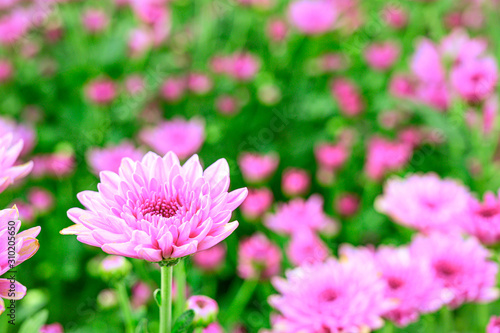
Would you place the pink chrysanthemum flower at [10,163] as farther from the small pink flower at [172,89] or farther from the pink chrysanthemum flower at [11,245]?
the small pink flower at [172,89]

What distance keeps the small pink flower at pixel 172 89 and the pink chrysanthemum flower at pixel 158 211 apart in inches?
35.1

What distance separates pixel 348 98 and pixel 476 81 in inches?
15.2

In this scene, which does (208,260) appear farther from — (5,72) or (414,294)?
(5,72)

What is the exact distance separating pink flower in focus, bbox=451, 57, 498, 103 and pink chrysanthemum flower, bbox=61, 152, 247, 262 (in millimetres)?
621

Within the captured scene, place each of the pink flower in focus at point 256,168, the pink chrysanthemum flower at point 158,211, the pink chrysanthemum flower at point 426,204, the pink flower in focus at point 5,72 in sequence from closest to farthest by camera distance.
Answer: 1. the pink chrysanthemum flower at point 158,211
2. the pink chrysanthemum flower at point 426,204
3. the pink flower in focus at point 256,168
4. the pink flower in focus at point 5,72

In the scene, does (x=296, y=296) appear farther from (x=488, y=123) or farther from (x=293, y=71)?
(x=293, y=71)

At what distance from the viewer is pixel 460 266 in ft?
1.90

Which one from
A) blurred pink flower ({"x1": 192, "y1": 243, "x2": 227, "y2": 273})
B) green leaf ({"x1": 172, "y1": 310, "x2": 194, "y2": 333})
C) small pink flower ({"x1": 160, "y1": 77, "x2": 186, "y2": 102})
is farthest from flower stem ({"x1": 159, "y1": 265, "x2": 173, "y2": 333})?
small pink flower ({"x1": 160, "y1": 77, "x2": 186, "y2": 102})

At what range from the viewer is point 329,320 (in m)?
0.50

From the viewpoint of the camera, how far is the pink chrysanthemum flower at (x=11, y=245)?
344 millimetres

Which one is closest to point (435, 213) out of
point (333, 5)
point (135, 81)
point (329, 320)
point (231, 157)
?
point (329, 320)

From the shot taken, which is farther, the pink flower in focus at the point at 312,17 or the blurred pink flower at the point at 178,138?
the pink flower in focus at the point at 312,17

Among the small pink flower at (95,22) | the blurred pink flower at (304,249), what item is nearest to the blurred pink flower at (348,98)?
the blurred pink flower at (304,249)

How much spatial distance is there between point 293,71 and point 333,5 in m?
0.22
